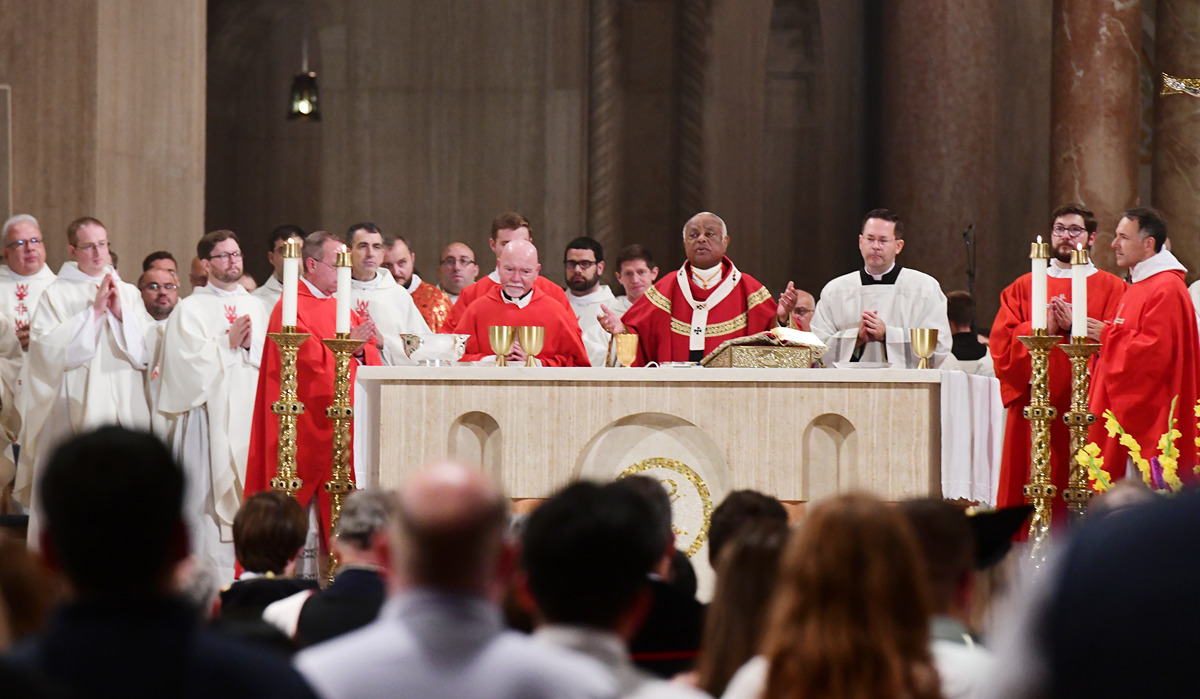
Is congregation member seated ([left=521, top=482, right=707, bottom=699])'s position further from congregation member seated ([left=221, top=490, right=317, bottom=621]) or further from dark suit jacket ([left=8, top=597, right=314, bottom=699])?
congregation member seated ([left=221, top=490, right=317, bottom=621])

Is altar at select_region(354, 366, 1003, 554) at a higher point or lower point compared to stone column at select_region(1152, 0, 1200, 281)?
lower

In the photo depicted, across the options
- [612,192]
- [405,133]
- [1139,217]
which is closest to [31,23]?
[405,133]

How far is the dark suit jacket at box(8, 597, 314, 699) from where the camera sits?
1.79 m

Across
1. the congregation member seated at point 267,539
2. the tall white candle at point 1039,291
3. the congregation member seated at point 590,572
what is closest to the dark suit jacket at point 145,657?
the congregation member seated at point 590,572

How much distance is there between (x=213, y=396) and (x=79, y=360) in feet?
2.55

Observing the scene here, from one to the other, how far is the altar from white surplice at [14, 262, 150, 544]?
3.20 meters

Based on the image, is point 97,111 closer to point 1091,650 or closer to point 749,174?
point 749,174

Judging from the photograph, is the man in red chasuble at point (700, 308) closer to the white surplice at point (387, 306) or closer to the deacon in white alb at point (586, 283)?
the deacon in white alb at point (586, 283)

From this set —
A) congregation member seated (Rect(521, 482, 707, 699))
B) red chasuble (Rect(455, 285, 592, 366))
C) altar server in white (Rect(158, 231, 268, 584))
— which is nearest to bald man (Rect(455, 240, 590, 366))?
red chasuble (Rect(455, 285, 592, 366))

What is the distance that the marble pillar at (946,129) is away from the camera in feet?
38.5

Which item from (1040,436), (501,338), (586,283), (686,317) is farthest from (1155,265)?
(586,283)

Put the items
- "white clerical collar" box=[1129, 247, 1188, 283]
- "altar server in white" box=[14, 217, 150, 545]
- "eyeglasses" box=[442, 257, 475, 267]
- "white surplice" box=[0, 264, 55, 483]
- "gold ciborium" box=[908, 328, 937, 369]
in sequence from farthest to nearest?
"eyeglasses" box=[442, 257, 475, 267] < "white surplice" box=[0, 264, 55, 483] < "altar server in white" box=[14, 217, 150, 545] < "white clerical collar" box=[1129, 247, 1188, 283] < "gold ciborium" box=[908, 328, 937, 369]

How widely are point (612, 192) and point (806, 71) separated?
2.13 m

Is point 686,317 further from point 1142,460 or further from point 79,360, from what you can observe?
point 79,360
